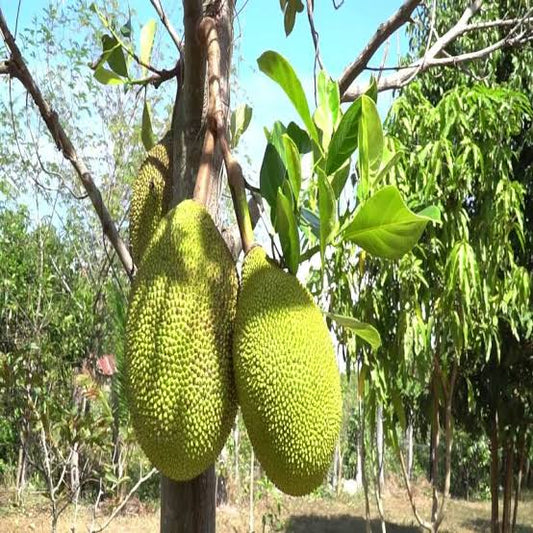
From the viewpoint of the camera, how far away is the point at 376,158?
534 mm

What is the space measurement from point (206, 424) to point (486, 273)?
215 centimetres

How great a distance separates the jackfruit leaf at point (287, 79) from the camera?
0.51 m

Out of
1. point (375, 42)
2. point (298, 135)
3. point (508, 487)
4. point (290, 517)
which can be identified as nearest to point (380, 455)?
point (290, 517)

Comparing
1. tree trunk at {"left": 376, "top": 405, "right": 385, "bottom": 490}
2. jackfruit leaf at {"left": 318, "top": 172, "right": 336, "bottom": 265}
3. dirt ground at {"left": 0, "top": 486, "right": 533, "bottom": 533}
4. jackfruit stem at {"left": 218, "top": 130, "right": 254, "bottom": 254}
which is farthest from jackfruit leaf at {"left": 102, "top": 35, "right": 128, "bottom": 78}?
dirt ground at {"left": 0, "top": 486, "right": 533, "bottom": 533}

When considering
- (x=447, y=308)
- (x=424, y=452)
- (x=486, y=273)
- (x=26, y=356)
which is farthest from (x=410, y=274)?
(x=424, y=452)

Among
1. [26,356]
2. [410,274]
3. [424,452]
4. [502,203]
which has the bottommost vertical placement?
[424,452]

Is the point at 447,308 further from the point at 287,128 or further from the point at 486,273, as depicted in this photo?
the point at 287,128

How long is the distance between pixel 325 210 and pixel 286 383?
0.12 meters

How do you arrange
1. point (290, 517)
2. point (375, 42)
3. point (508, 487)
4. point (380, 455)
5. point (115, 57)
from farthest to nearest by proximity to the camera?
point (380, 455) → point (290, 517) → point (508, 487) → point (375, 42) → point (115, 57)

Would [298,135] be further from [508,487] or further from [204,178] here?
[508,487]

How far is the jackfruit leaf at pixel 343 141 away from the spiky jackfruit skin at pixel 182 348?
0.34 feet

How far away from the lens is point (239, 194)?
0.55 m

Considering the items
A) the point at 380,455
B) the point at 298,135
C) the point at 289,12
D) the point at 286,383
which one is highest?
the point at 289,12

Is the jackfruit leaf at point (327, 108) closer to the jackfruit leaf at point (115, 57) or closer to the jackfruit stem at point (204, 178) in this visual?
the jackfruit stem at point (204, 178)
